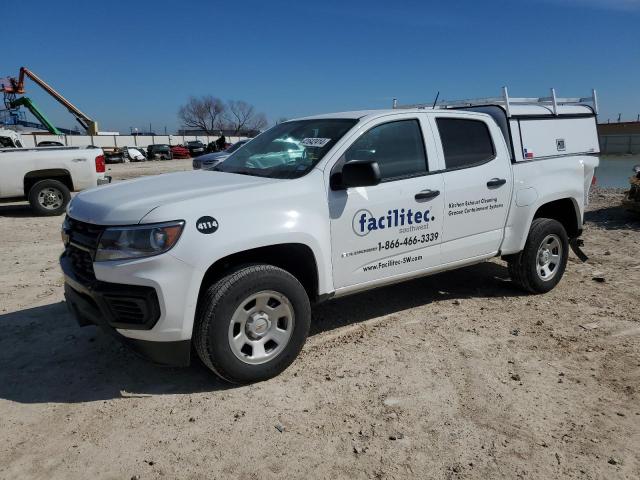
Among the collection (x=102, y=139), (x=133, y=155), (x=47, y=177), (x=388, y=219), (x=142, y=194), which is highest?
(x=102, y=139)

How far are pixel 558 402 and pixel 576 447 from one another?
50 cm

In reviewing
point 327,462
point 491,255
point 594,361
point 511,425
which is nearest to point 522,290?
point 491,255

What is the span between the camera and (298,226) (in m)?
3.56

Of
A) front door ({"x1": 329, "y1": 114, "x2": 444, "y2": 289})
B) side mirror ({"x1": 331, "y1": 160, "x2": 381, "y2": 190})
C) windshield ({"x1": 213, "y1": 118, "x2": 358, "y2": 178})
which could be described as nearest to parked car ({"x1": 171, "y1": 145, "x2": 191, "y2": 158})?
windshield ({"x1": 213, "y1": 118, "x2": 358, "y2": 178})

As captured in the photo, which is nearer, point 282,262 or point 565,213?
point 282,262

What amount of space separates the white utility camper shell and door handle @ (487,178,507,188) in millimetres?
329

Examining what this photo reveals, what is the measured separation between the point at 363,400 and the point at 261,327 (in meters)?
0.83

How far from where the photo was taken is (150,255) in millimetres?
3100

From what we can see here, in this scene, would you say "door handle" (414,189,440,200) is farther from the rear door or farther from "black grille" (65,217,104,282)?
"black grille" (65,217,104,282)

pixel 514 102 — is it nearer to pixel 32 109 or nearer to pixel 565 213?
pixel 565 213

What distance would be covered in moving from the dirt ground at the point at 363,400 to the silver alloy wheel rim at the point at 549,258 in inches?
15.0

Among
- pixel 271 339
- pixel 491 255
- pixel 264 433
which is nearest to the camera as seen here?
pixel 264 433

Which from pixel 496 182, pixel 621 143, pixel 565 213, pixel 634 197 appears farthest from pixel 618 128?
pixel 496 182

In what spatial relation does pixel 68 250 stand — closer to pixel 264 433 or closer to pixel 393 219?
pixel 264 433
